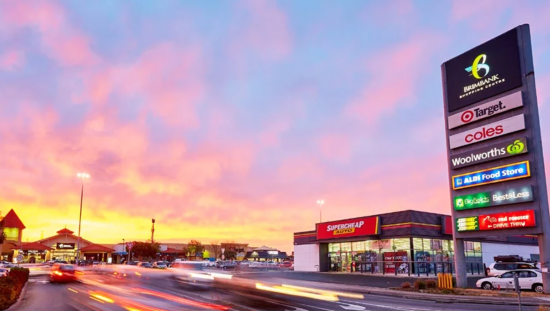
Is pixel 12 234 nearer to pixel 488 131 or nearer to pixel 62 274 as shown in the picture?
pixel 62 274

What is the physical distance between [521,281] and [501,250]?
116 ft

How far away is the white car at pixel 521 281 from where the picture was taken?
1101 inches

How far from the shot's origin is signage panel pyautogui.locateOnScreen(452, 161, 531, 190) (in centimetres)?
2842

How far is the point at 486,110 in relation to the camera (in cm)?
3147

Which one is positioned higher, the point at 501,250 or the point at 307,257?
the point at 501,250

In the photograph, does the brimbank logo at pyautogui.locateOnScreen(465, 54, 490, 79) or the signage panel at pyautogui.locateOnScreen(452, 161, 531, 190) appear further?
the brimbank logo at pyautogui.locateOnScreen(465, 54, 490, 79)

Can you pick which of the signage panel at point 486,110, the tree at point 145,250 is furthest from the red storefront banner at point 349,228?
the tree at point 145,250

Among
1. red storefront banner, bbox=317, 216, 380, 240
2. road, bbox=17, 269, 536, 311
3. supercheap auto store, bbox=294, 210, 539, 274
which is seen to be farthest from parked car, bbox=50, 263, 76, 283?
supercheap auto store, bbox=294, 210, 539, 274

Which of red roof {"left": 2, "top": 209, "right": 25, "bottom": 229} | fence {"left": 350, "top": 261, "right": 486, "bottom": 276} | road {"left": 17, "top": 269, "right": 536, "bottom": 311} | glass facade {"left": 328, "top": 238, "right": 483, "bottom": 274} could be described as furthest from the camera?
red roof {"left": 2, "top": 209, "right": 25, "bottom": 229}

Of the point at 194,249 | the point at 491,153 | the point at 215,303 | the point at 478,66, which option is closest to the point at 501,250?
the point at 491,153

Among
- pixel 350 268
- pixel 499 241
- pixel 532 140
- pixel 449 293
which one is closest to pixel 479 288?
pixel 449 293

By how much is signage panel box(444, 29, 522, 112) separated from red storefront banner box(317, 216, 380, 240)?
21.1 metres

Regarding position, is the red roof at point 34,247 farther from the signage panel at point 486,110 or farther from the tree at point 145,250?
the signage panel at point 486,110

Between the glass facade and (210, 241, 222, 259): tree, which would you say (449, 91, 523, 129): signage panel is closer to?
the glass facade
